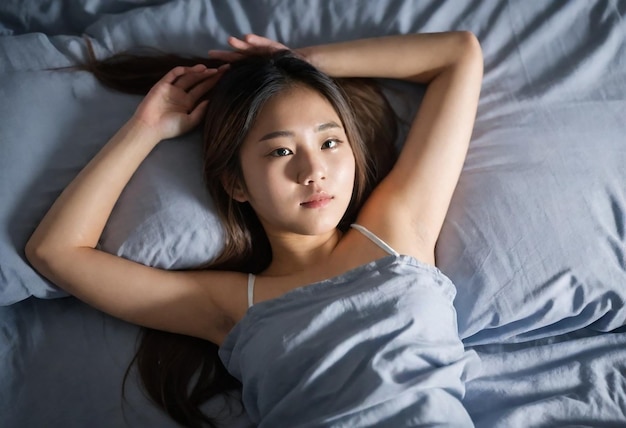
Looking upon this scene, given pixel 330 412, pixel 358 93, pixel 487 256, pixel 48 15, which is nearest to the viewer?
pixel 330 412

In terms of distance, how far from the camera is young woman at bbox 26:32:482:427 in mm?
1104

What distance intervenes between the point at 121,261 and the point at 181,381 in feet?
0.83

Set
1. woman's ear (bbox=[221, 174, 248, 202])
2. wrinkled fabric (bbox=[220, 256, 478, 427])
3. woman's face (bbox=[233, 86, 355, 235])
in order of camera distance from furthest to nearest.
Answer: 1. woman's ear (bbox=[221, 174, 248, 202])
2. woman's face (bbox=[233, 86, 355, 235])
3. wrinkled fabric (bbox=[220, 256, 478, 427])

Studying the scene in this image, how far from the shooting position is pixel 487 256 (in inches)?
48.3

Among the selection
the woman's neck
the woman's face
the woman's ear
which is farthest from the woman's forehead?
the woman's neck

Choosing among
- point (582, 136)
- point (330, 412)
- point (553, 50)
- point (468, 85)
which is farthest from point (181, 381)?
point (553, 50)

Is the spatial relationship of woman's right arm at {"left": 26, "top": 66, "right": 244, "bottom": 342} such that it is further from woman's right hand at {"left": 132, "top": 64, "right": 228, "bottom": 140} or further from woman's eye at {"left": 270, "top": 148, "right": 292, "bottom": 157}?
woman's eye at {"left": 270, "top": 148, "right": 292, "bottom": 157}

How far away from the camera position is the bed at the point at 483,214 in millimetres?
1212

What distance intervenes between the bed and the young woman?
51 mm

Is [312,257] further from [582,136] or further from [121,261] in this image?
[582,136]

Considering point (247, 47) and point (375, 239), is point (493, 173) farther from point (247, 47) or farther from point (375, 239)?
point (247, 47)

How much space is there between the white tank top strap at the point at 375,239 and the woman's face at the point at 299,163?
0.24 ft

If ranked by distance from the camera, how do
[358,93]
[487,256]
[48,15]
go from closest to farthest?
[487,256], [358,93], [48,15]

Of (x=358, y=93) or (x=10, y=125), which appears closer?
(x=10, y=125)
